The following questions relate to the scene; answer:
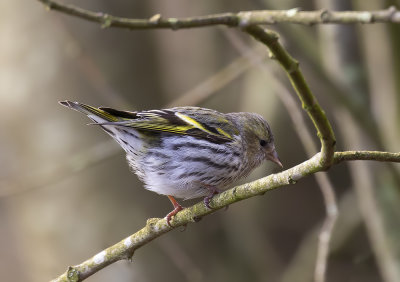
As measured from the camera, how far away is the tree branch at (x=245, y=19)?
1.80 metres

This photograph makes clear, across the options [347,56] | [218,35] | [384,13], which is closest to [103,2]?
[218,35]

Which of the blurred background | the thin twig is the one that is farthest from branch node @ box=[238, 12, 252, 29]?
the blurred background

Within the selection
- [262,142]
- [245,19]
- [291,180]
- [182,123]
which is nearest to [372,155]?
[291,180]

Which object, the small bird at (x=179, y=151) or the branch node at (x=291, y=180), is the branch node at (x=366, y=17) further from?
the small bird at (x=179, y=151)

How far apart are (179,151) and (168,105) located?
4.74 feet

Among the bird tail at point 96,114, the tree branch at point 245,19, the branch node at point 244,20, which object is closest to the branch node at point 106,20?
the tree branch at point 245,19

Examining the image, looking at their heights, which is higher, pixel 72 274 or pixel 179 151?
pixel 179 151

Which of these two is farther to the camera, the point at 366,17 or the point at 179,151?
the point at 179,151

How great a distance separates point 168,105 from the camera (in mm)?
4906

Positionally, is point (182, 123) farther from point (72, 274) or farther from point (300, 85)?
point (300, 85)

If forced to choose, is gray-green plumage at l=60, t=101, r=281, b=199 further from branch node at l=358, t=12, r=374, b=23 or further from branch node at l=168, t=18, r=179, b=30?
branch node at l=358, t=12, r=374, b=23

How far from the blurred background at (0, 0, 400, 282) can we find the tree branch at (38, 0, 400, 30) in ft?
6.55

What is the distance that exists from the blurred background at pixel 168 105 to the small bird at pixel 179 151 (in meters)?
0.59

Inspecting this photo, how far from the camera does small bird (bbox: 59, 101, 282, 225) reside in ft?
11.2
